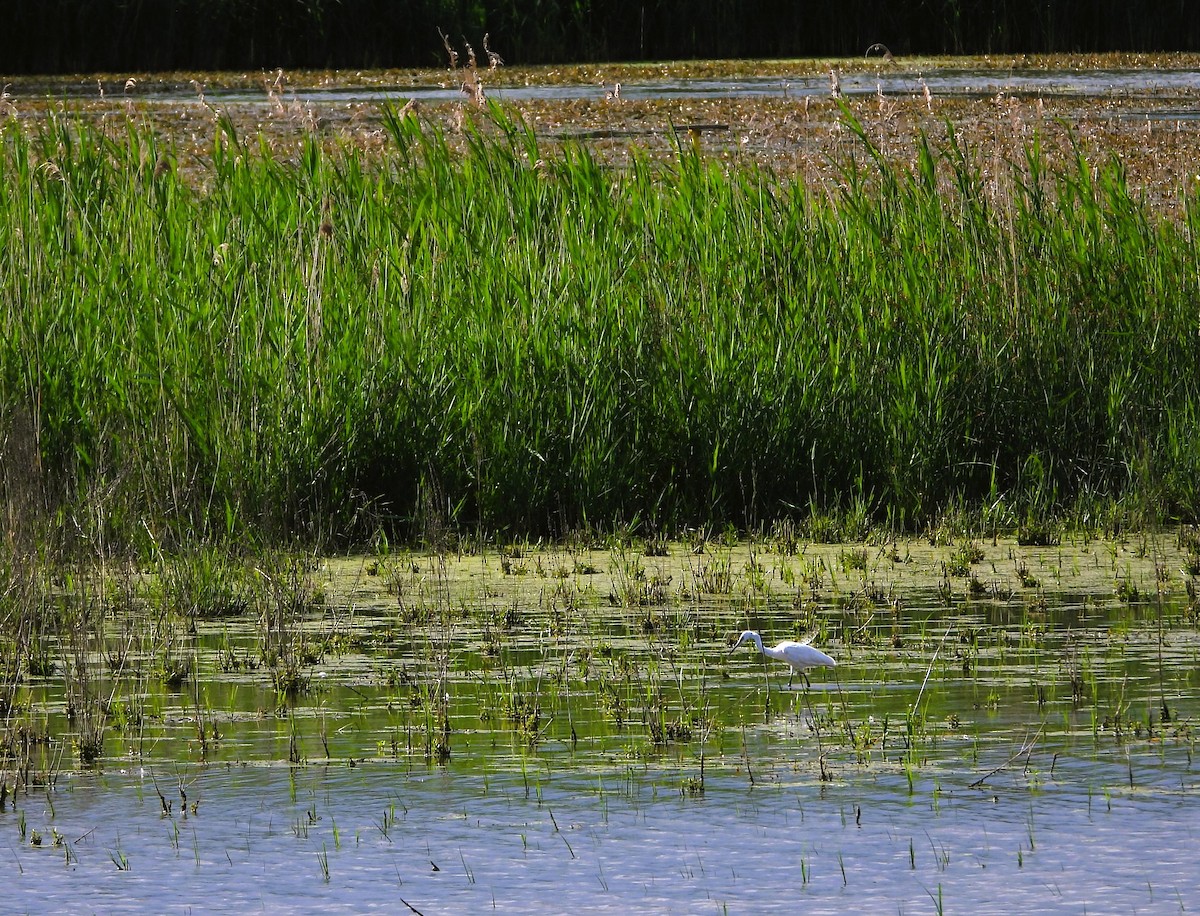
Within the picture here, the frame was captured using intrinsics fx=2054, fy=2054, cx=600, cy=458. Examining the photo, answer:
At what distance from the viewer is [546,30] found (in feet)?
95.3

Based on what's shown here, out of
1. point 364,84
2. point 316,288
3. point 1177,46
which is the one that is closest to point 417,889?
point 316,288

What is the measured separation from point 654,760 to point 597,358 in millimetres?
3624

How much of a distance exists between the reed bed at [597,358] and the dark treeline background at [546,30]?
61.3 ft

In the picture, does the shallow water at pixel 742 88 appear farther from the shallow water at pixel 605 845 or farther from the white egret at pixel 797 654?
the shallow water at pixel 605 845

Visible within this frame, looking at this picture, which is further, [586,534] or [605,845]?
[586,534]

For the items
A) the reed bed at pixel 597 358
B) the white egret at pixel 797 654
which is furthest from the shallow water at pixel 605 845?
the reed bed at pixel 597 358

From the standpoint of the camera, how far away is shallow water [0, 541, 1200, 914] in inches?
171

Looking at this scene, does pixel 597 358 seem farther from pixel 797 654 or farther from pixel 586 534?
pixel 797 654

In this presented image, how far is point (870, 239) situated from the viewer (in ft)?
31.0

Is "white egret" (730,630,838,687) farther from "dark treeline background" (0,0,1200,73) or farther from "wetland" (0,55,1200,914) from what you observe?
"dark treeline background" (0,0,1200,73)

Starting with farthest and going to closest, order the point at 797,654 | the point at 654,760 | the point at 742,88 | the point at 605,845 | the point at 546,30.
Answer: the point at 546,30 < the point at 742,88 < the point at 797,654 < the point at 654,760 < the point at 605,845

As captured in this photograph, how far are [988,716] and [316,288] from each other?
3.99m

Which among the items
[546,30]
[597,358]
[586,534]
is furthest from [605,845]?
[546,30]

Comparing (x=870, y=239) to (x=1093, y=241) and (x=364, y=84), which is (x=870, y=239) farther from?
(x=364, y=84)
